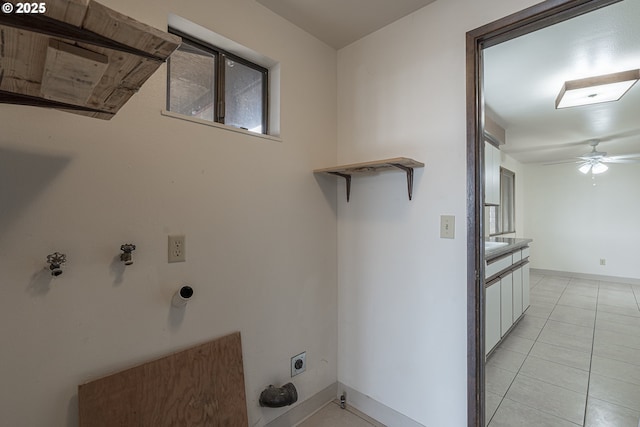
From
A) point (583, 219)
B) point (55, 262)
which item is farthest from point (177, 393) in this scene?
point (583, 219)

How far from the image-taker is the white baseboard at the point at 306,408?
1.67 meters

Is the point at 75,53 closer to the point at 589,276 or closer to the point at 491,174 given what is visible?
the point at 491,174

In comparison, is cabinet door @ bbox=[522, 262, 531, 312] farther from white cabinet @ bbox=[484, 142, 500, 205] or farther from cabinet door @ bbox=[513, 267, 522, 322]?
white cabinet @ bbox=[484, 142, 500, 205]

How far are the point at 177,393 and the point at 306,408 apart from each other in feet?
3.00

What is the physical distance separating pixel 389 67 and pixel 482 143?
0.77 meters

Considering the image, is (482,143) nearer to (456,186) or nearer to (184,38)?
(456,186)

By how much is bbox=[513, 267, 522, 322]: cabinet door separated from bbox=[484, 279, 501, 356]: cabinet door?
614mm

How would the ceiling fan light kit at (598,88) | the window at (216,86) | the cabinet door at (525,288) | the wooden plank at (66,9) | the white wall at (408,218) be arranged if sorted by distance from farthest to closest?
the cabinet door at (525,288), the ceiling fan light kit at (598,88), the white wall at (408,218), the window at (216,86), the wooden plank at (66,9)

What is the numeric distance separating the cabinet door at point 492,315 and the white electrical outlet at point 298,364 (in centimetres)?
145

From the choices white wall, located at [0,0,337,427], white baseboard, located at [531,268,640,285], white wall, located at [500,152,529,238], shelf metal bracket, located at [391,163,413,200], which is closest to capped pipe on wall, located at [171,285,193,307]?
white wall, located at [0,0,337,427]

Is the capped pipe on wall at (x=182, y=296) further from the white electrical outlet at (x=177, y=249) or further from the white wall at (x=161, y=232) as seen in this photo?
the white electrical outlet at (x=177, y=249)

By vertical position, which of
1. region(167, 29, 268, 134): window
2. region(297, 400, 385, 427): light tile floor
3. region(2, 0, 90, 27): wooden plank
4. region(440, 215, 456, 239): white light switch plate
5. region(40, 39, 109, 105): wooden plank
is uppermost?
region(167, 29, 268, 134): window

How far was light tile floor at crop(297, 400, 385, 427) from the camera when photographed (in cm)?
176

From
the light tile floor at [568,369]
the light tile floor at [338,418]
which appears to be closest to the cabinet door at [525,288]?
the light tile floor at [568,369]
